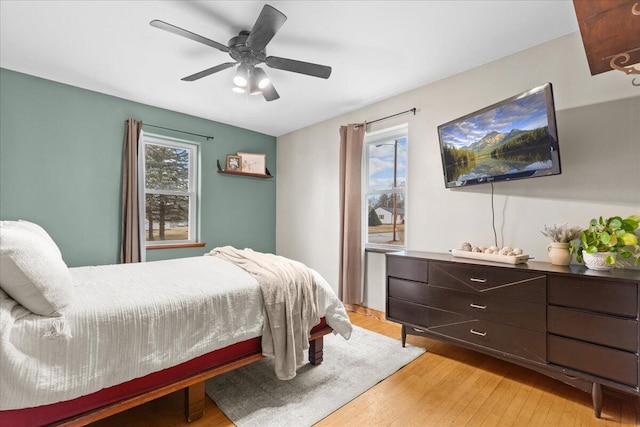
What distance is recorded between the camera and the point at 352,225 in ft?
11.8

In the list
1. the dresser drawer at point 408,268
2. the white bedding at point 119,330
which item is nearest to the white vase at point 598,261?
the dresser drawer at point 408,268

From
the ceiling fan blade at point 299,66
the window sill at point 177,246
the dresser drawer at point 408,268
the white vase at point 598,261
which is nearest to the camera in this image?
the white vase at point 598,261

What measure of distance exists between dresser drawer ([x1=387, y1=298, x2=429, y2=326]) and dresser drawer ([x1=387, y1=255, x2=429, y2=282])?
24 centimetres

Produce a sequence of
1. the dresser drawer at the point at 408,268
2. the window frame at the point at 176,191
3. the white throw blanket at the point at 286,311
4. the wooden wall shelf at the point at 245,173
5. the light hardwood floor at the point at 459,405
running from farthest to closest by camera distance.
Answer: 1. the wooden wall shelf at the point at 245,173
2. the window frame at the point at 176,191
3. the dresser drawer at the point at 408,268
4. the white throw blanket at the point at 286,311
5. the light hardwood floor at the point at 459,405

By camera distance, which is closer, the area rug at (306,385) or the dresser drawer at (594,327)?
the dresser drawer at (594,327)

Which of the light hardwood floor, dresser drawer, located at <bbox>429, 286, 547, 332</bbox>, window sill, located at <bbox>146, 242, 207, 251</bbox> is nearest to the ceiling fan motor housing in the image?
dresser drawer, located at <bbox>429, 286, 547, 332</bbox>

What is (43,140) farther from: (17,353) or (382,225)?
(382,225)

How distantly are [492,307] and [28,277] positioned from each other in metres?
2.64

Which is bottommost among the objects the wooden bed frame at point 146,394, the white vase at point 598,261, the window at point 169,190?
the wooden bed frame at point 146,394

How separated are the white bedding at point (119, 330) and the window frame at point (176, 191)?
147 centimetres

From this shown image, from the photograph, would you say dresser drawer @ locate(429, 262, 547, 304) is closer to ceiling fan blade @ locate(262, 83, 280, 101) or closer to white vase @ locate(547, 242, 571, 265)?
white vase @ locate(547, 242, 571, 265)

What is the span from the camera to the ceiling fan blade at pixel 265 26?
1.66 m

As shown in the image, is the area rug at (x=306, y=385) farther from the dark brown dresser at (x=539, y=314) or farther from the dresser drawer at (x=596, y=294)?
the dresser drawer at (x=596, y=294)

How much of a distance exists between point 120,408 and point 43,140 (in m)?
2.92
